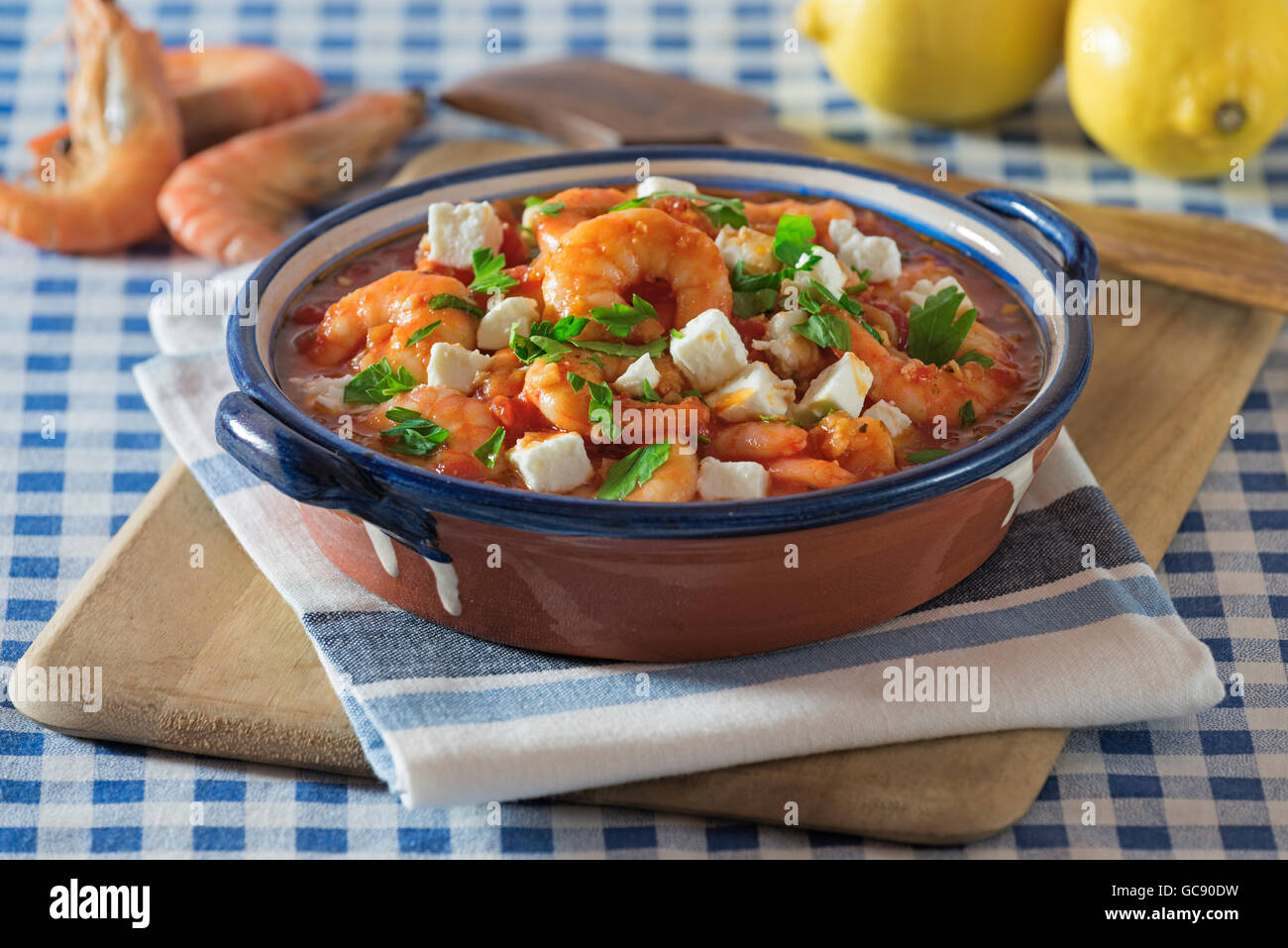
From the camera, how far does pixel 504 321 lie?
268cm

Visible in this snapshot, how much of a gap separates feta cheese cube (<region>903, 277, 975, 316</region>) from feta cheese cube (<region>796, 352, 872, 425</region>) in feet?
1.20

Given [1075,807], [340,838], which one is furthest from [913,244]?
[340,838]

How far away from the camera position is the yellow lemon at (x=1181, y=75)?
381 centimetres

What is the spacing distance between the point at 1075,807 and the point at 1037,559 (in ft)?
1.66

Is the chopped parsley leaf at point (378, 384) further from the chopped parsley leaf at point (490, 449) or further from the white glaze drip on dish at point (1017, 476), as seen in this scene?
the white glaze drip on dish at point (1017, 476)

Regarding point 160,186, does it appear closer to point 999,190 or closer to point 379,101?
point 379,101

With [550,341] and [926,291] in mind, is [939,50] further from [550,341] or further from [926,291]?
[550,341]

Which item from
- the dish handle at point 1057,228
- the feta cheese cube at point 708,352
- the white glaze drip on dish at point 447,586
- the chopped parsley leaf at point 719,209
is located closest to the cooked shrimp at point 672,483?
the feta cheese cube at point 708,352

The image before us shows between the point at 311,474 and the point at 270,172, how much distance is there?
7.01 ft

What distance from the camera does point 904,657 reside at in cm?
250

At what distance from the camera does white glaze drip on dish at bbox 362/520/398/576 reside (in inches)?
97.6

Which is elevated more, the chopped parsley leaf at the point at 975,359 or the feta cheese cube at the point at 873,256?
the feta cheese cube at the point at 873,256

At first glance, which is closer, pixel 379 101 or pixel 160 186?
pixel 160 186

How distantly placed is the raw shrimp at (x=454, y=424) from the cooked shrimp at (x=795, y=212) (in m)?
0.80
